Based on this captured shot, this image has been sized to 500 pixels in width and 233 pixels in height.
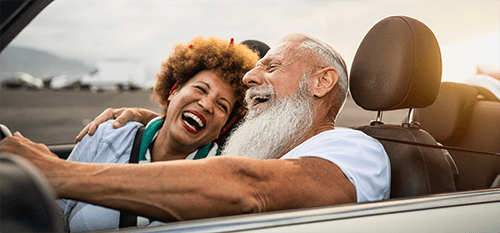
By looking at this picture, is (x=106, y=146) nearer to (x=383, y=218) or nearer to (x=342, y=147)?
(x=342, y=147)

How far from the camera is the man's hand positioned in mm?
2053

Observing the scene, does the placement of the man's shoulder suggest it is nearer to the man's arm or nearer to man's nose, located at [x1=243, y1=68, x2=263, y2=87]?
the man's arm

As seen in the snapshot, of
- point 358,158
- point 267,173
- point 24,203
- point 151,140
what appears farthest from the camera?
point 151,140

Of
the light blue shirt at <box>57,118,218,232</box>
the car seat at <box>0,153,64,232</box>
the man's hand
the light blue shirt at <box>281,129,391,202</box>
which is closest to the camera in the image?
the car seat at <box>0,153,64,232</box>

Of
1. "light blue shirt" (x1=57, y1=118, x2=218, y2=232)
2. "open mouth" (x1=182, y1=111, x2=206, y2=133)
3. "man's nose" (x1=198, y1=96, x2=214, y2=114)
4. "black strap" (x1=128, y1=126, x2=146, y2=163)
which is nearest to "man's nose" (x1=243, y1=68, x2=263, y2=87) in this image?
"man's nose" (x1=198, y1=96, x2=214, y2=114)

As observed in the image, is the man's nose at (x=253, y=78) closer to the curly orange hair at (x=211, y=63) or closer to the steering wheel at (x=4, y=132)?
the curly orange hair at (x=211, y=63)

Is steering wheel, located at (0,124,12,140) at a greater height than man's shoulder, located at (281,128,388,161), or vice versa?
man's shoulder, located at (281,128,388,161)

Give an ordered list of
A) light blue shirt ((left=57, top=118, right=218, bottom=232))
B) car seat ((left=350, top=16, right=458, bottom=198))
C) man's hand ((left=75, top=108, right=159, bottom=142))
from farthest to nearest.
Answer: man's hand ((left=75, top=108, right=159, bottom=142))
light blue shirt ((left=57, top=118, right=218, bottom=232))
car seat ((left=350, top=16, right=458, bottom=198))

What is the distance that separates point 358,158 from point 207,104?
956mm

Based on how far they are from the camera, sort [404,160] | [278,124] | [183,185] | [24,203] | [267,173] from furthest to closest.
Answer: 1. [278,124]
2. [404,160]
3. [267,173]
4. [183,185]
5. [24,203]

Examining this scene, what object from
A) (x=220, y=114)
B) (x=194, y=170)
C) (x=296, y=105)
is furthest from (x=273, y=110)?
(x=194, y=170)

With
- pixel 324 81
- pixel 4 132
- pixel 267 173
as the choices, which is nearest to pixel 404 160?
pixel 324 81

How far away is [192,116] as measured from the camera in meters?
1.97

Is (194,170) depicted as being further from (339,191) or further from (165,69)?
(165,69)
